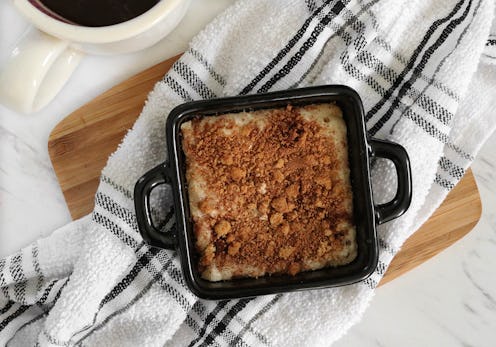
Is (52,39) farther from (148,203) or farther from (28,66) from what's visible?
(148,203)

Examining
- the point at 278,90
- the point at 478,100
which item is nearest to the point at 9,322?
the point at 278,90

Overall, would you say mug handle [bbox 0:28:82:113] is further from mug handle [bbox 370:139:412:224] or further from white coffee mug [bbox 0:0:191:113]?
mug handle [bbox 370:139:412:224]

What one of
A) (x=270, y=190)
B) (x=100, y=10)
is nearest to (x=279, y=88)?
(x=270, y=190)

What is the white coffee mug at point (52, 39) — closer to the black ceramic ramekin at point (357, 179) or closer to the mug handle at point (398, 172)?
the black ceramic ramekin at point (357, 179)

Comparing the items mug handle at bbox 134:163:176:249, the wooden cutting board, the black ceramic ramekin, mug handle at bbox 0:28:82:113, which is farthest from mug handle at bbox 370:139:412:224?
mug handle at bbox 0:28:82:113

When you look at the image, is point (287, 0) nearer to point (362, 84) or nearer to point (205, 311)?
point (362, 84)

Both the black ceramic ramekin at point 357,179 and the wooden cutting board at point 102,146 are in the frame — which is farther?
the wooden cutting board at point 102,146

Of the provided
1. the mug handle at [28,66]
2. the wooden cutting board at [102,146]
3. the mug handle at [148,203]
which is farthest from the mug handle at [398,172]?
the mug handle at [28,66]
